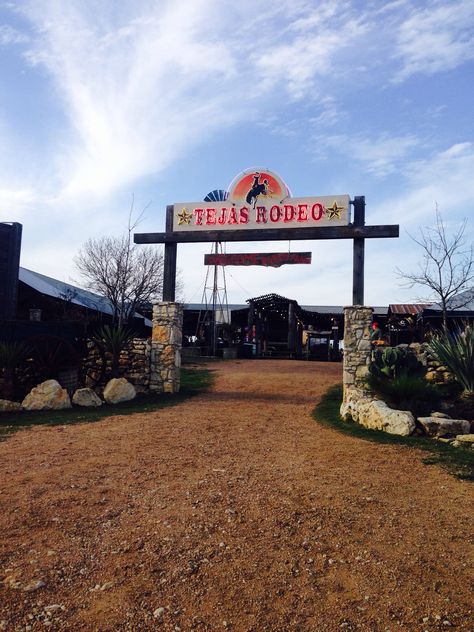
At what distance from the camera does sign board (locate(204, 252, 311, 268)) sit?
40.0 ft

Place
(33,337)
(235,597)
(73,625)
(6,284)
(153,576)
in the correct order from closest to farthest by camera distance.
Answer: (73,625) < (235,597) < (153,576) < (33,337) < (6,284)

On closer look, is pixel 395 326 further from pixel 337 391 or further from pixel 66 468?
pixel 66 468

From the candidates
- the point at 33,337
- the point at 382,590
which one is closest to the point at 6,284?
the point at 33,337

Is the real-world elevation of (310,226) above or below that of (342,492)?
above

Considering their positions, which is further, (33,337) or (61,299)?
(61,299)

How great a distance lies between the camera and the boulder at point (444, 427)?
7043 mm

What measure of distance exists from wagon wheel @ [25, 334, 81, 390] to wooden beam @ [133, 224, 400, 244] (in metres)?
3.59

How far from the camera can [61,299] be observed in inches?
781

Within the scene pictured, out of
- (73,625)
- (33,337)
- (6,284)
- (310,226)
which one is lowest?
(73,625)

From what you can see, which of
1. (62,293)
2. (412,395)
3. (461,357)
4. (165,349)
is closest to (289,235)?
(165,349)

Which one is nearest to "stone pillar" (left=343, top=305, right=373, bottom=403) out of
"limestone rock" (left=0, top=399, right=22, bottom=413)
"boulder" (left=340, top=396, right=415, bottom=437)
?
"boulder" (left=340, top=396, right=415, bottom=437)

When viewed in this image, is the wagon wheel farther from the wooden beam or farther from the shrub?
the shrub

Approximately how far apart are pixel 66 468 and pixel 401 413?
5.06 m

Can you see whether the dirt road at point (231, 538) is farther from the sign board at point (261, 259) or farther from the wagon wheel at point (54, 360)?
the sign board at point (261, 259)
